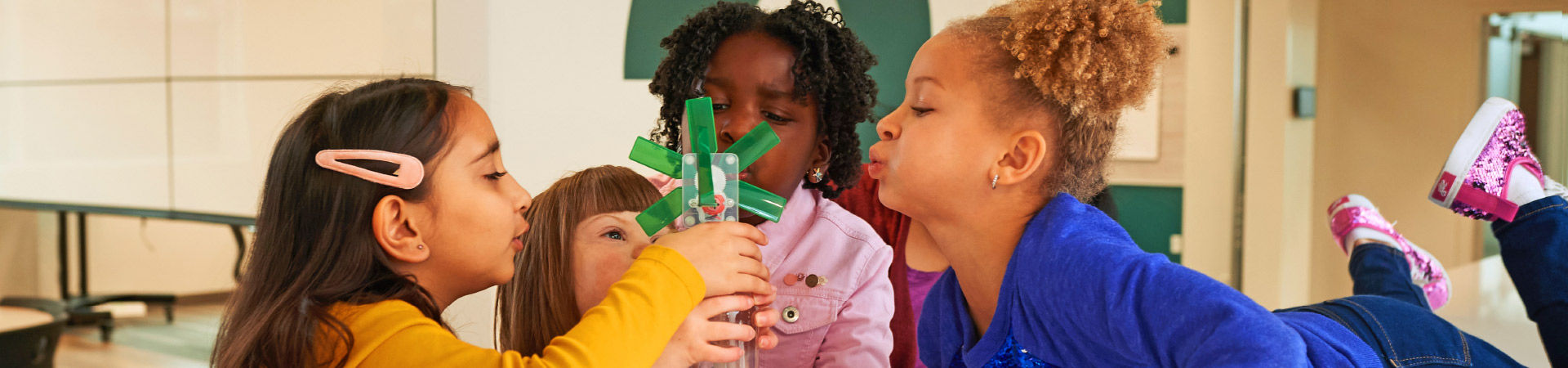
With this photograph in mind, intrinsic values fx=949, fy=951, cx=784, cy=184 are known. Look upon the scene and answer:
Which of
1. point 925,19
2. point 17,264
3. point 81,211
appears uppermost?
point 925,19

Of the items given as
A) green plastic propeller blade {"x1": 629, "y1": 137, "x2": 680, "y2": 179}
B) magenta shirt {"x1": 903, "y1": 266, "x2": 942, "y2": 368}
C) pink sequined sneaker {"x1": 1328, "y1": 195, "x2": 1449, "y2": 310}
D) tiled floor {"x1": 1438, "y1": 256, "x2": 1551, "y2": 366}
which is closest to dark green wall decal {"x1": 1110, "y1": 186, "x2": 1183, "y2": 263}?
pink sequined sneaker {"x1": 1328, "y1": 195, "x2": 1449, "y2": 310}

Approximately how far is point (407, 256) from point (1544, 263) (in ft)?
5.84

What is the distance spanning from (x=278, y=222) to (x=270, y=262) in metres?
0.04

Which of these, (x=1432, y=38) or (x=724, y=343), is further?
(x=1432, y=38)

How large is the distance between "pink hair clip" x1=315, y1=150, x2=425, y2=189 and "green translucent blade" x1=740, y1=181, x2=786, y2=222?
0.32 metres

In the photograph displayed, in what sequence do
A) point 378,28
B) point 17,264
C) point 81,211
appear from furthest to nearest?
point 17,264 < point 81,211 < point 378,28

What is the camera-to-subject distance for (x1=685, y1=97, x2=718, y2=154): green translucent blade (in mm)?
826

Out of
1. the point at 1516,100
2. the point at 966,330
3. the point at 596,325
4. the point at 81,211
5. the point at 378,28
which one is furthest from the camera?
the point at 81,211

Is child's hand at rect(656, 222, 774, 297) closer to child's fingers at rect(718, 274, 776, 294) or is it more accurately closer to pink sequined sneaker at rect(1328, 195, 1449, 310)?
child's fingers at rect(718, 274, 776, 294)

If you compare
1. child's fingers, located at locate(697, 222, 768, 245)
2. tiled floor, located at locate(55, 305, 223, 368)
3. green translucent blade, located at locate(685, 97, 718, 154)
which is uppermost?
green translucent blade, located at locate(685, 97, 718, 154)

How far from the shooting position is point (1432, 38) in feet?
9.50

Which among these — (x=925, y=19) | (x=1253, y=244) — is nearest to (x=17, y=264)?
(x=925, y=19)

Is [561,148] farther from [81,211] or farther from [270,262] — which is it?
[81,211]

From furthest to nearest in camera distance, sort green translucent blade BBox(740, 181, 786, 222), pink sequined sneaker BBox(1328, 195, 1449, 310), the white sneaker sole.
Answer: pink sequined sneaker BBox(1328, 195, 1449, 310), the white sneaker sole, green translucent blade BBox(740, 181, 786, 222)
